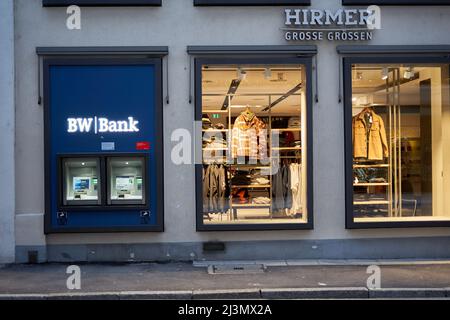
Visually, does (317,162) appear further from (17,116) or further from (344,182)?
(17,116)

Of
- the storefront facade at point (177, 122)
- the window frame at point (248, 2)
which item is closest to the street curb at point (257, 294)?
the storefront facade at point (177, 122)

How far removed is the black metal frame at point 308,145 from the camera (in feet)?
38.3

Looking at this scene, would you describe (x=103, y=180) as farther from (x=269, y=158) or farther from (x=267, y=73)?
(x=267, y=73)

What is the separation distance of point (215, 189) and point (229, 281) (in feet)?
9.20

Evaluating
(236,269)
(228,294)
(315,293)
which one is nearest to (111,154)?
(236,269)

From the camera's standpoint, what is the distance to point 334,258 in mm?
11812

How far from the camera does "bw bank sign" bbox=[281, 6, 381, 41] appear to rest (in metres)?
11.7

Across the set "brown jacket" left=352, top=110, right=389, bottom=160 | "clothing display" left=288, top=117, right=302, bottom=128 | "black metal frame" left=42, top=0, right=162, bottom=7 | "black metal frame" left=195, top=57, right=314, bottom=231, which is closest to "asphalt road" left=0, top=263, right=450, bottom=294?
"black metal frame" left=195, top=57, right=314, bottom=231

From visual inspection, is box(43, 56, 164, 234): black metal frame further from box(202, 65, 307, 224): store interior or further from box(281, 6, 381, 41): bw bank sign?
box(281, 6, 381, 41): bw bank sign

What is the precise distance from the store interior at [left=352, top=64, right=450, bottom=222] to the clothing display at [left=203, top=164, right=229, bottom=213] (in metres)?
2.59

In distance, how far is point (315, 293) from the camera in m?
9.22

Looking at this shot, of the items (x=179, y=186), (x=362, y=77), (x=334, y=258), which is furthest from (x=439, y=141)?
(x=179, y=186)

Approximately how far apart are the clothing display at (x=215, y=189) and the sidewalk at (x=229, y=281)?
1.16 metres

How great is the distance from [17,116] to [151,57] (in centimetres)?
269
